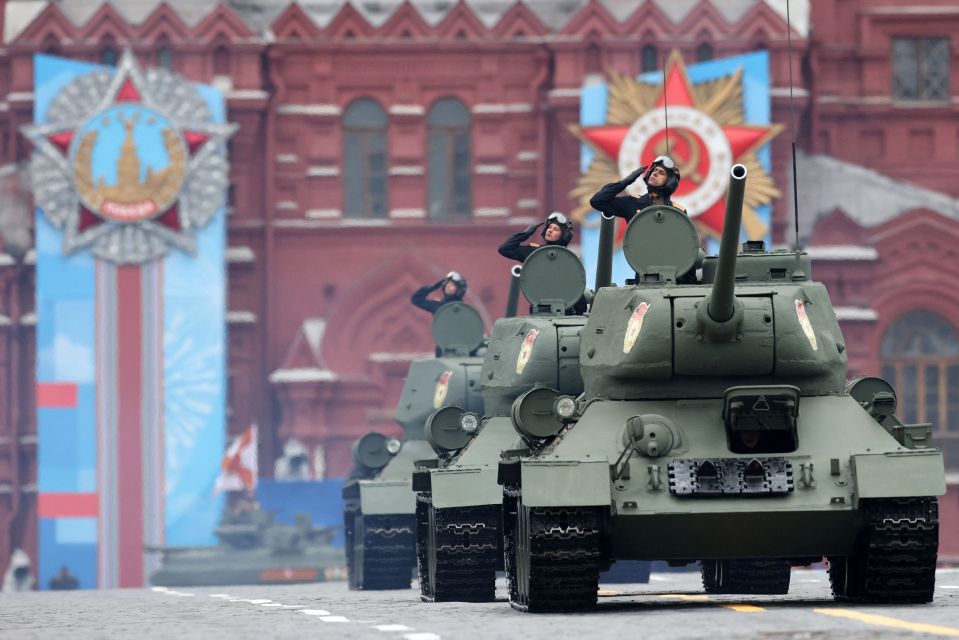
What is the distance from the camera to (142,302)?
39.9 metres

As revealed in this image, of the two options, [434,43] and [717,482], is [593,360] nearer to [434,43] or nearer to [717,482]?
[717,482]

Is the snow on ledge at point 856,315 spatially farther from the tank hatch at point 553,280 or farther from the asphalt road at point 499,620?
the asphalt road at point 499,620

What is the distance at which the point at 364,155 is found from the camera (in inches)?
1647

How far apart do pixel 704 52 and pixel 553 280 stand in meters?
22.3

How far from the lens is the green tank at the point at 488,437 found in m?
17.3

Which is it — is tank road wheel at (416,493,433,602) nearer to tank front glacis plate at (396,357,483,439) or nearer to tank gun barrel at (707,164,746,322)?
tank front glacis plate at (396,357,483,439)

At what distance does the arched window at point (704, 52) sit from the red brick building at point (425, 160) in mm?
109

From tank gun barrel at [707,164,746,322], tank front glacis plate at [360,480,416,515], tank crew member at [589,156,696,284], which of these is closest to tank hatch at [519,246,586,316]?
tank crew member at [589,156,696,284]

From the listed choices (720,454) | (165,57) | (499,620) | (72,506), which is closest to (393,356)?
(72,506)

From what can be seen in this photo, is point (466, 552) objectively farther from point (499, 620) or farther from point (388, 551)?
point (388, 551)

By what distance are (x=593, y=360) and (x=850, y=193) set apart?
26.4 m

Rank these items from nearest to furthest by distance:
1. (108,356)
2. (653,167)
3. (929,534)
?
(929,534) → (653,167) → (108,356)

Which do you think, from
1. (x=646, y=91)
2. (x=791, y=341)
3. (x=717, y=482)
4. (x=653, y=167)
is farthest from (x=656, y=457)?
(x=646, y=91)

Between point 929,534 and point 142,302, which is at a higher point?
point 142,302
